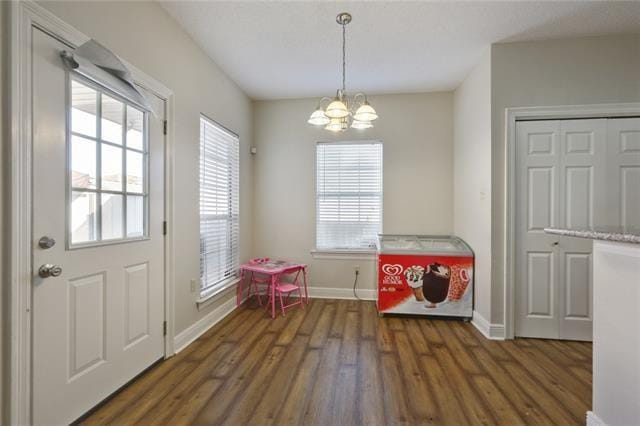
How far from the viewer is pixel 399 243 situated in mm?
3512

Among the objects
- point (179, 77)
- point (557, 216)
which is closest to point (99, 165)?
point (179, 77)

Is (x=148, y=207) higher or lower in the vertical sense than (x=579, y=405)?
higher

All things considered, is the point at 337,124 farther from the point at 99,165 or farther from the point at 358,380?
the point at 358,380

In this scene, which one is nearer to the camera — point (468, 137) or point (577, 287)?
Result: point (577, 287)

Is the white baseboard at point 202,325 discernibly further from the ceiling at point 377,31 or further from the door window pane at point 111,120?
the ceiling at point 377,31

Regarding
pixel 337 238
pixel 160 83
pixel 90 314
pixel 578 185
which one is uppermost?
pixel 160 83

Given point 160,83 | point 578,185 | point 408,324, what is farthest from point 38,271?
point 578,185

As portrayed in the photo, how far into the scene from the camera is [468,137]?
3252 mm

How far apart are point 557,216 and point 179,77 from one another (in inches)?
147

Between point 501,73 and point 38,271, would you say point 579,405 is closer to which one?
point 501,73

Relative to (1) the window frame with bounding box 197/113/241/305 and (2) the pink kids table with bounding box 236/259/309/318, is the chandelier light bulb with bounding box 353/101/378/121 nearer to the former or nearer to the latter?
(1) the window frame with bounding box 197/113/241/305

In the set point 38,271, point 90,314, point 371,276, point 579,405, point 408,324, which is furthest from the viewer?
point 371,276

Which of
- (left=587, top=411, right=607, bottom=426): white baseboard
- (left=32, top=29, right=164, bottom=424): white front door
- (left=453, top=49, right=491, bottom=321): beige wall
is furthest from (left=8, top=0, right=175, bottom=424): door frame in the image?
(left=453, top=49, right=491, bottom=321): beige wall

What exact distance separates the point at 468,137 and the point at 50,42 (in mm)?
3648
